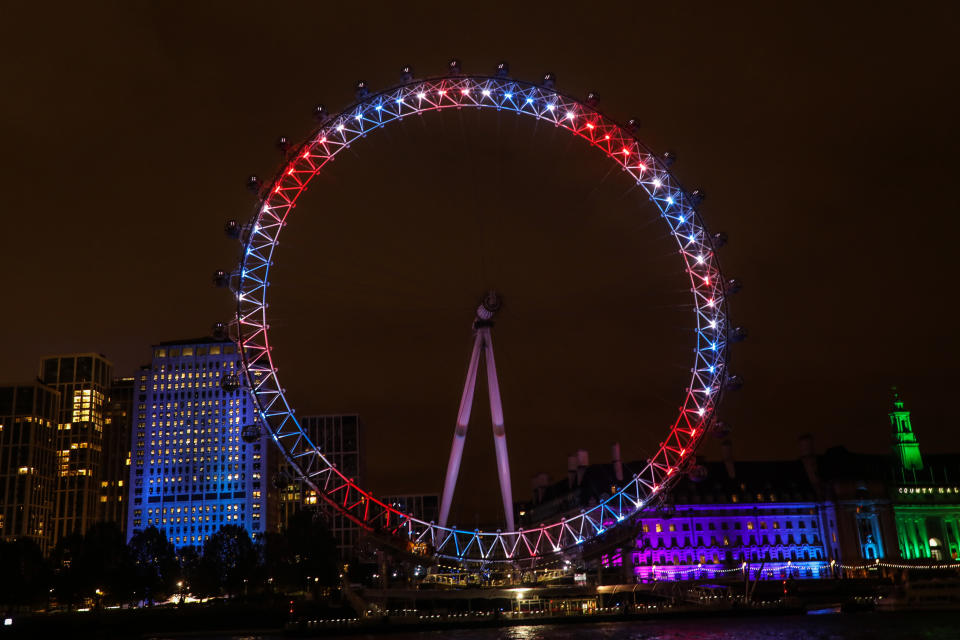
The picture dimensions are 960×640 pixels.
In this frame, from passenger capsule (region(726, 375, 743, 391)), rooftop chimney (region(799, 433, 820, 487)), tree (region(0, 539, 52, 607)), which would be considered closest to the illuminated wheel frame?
passenger capsule (region(726, 375, 743, 391))

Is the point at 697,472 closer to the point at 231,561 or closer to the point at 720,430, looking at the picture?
the point at 720,430

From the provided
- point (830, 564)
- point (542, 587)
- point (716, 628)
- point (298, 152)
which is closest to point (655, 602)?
point (542, 587)

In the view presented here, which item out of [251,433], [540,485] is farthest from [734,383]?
[540,485]

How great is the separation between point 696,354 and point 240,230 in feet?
104

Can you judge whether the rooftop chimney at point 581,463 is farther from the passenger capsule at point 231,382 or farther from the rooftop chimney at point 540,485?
the passenger capsule at point 231,382

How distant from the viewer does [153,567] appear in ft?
393

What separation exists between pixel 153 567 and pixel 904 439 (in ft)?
374

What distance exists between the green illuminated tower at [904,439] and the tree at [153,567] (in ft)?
359

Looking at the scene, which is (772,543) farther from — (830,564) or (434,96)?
(434,96)

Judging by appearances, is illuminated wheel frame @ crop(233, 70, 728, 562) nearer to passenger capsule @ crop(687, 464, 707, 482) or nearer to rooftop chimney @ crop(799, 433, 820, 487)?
passenger capsule @ crop(687, 464, 707, 482)

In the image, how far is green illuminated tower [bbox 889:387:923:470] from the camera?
15362cm

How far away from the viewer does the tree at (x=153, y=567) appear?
377ft

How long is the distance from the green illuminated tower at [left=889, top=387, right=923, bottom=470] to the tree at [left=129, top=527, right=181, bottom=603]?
4312 inches

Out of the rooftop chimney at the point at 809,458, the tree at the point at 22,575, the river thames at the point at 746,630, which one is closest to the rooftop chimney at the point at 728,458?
the rooftop chimney at the point at 809,458
